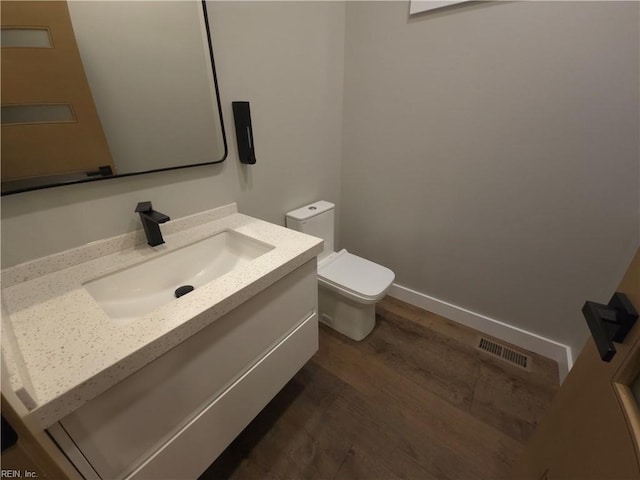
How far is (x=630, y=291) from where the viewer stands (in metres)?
0.50

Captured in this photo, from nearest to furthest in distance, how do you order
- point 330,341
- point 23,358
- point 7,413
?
point 7,413 < point 23,358 < point 330,341

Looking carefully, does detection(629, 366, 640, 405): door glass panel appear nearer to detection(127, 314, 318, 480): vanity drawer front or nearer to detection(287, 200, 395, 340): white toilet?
detection(127, 314, 318, 480): vanity drawer front

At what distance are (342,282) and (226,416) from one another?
87cm

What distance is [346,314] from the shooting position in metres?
1.73

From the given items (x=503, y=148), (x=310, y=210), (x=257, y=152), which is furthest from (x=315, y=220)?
(x=503, y=148)

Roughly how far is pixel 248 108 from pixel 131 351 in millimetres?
1051

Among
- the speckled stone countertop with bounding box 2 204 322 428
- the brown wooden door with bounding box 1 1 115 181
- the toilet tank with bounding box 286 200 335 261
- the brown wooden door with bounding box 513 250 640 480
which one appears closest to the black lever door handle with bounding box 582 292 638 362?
the brown wooden door with bounding box 513 250 640 480

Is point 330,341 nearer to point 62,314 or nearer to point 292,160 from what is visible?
point 292,160

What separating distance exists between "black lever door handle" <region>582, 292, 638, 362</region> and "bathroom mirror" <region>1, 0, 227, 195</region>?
132cm

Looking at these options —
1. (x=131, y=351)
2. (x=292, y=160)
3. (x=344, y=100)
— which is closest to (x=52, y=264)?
(x=131, y=351)

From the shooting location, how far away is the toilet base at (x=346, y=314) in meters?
1.69

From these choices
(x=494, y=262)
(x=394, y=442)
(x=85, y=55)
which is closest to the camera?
(x=85, y=55)

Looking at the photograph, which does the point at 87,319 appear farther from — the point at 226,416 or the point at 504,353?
the point at 504,353

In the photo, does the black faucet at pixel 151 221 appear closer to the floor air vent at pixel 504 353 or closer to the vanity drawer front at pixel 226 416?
the vanity drawer front at pixel 226 416
